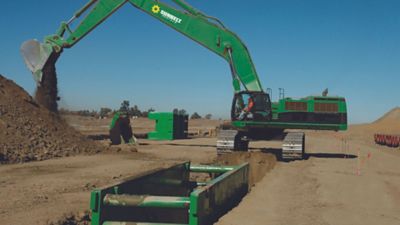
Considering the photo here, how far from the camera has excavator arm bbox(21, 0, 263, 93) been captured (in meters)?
19.8

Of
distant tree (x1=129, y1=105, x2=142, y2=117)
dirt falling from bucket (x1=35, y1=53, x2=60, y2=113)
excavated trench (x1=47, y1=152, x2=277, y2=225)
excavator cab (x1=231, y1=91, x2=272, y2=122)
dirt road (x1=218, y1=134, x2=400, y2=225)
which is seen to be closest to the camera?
dirt road (x1=218, y1=134, x2=400, y2=225)

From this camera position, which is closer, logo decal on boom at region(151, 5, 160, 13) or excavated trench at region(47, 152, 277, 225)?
excavated trench at region(47, 152, 277, 225)

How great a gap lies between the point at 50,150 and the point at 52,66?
15.9 ft

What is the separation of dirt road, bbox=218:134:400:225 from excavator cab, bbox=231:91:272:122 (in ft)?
13.0

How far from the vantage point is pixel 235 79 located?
64.1 feet

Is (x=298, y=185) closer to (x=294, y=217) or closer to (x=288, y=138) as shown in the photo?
(x=294, y=217)

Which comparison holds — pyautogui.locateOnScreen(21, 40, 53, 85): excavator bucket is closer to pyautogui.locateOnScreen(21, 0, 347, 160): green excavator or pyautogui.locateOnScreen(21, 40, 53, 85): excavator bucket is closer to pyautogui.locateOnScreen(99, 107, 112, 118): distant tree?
pyautogui.locateOnScreen(21, 0, 347, 160): green excavator

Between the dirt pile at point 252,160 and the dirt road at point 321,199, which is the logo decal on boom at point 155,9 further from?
the dirt road at point 321,199

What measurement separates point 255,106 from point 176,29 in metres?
6.31

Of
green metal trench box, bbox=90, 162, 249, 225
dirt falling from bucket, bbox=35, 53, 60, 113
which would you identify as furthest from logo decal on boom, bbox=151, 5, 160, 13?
green metal trench box, bbox=90, 162, 249, 225

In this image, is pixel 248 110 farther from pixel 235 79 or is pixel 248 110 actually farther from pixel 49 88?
pixel 49 88

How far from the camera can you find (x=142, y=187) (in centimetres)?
700

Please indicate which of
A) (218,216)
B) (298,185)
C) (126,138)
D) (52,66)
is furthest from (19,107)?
→ (218,216)

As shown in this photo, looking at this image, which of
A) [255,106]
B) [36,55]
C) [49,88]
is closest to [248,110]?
[255,106]
